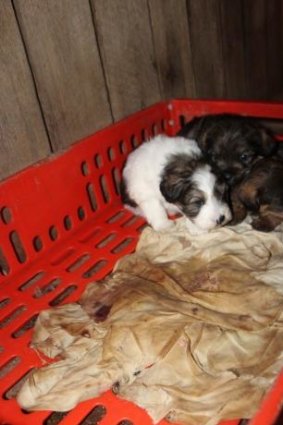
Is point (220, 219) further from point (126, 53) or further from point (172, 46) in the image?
point (172, 46)

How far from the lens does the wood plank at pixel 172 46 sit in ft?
7.89

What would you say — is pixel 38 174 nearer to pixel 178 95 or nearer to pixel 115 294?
pixel 115 294

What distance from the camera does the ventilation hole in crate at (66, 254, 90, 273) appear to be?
1957 millimetres

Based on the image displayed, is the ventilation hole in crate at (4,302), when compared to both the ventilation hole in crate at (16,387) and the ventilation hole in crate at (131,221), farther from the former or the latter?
the ventilation hole in crate at (131,221)

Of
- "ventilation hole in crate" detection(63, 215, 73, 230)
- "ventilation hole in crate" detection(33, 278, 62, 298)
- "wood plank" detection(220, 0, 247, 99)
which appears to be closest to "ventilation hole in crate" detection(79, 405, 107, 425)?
"ventilation hole in crate" detection(33, 278, 62, 298)

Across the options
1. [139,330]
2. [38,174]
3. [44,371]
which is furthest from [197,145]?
[44,371]

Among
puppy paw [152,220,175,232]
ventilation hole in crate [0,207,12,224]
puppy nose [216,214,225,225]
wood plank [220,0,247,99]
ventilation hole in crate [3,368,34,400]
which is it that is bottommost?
ventilation hole in crate [3,368,34,400]

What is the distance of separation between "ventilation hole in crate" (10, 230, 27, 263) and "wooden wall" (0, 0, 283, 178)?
0.30 metres

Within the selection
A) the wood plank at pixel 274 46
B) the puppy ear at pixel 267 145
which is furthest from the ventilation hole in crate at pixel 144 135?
the wood plank at pixel 274 46

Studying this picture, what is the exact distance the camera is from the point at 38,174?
6.19ft

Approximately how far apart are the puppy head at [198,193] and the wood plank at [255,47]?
1.80 metres

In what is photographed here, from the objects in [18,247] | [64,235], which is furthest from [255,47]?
[18,247]

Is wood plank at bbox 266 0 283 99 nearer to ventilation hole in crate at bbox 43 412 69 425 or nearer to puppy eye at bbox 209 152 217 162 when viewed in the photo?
puppy eye at bbox 209 152 217 162

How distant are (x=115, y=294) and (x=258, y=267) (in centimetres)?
62
